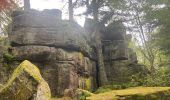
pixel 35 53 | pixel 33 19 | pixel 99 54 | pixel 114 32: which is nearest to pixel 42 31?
pixel 33 19

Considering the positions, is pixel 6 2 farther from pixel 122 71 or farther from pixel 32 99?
pixel 32 99

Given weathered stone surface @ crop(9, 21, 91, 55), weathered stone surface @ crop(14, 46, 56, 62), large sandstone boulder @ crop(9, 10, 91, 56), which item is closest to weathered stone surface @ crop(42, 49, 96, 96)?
→ weathered stone surface @ crop(14, 46, 56, 62)

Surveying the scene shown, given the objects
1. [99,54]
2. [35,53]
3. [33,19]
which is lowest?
[99,54]

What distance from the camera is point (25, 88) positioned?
5.80 m

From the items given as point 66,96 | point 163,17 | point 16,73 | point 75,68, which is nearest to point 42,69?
point 75,68

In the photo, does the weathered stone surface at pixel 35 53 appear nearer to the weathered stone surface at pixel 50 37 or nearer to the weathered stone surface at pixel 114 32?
the weathered stone surface at pixel 50 37

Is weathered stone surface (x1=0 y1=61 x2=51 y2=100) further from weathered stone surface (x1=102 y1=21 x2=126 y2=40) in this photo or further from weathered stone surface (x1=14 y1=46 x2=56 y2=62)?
weathered stone surface (x1=102 y1=21 x2=126 y2=40)

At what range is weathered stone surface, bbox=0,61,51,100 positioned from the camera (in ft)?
19.0

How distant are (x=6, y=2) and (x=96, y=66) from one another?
30.4 feet

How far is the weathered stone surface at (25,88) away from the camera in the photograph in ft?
19.0

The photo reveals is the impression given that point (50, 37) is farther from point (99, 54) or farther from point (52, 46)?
point (99, 54)

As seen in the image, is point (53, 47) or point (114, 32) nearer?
point (53, 47)

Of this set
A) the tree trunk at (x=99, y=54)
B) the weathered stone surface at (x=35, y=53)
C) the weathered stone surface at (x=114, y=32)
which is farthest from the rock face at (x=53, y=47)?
the weathered stone surface at (x=114, y=32)

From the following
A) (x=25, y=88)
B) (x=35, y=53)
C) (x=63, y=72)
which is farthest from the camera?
(x=35, y=53)
